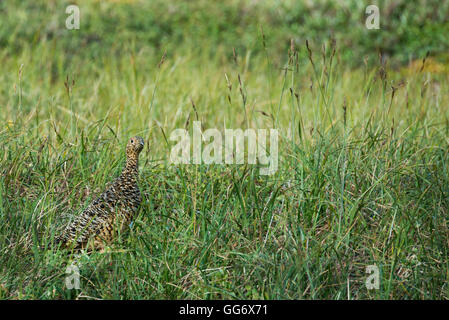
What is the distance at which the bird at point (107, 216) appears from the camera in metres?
3.59

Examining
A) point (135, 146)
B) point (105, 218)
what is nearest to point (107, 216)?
point (105, 218)

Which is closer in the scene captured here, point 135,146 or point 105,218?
point 105,218

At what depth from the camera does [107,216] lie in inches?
142

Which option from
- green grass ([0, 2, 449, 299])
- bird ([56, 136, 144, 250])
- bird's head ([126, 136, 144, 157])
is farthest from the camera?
bird's head ([126, 136, 144, 157])

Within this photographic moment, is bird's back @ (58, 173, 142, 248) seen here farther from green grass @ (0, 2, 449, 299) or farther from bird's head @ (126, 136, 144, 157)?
bird's head @ (126, 136, 144, 157)

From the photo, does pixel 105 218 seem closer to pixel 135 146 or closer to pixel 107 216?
pixel 107 216

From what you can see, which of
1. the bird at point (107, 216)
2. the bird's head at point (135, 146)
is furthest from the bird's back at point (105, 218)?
the bird's head at point (135, 146)

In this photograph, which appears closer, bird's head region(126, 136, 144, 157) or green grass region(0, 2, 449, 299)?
green grass region(0, 2, 449, 299)

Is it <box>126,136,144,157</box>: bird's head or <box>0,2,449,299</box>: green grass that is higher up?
<box>126,136,144,157</box>: bird's head

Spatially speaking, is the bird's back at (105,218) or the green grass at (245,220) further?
the bird's back at (105,218)

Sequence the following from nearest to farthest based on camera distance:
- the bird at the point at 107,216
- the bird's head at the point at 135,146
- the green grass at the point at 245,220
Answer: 1. the green grass at the point at 245,220
2. the bird at the point at 107,216
3. the bird's head at the point at 135,146

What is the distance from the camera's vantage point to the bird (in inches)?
141

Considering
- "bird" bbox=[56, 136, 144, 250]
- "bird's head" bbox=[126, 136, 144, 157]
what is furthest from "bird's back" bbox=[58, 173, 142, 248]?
"bird's head" bbox=[126, 136, 144, 157]

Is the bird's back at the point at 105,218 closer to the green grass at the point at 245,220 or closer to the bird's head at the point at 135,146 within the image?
the green grass at the point at 245,220
